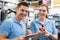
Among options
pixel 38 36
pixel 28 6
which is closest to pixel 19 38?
pixel 38 36

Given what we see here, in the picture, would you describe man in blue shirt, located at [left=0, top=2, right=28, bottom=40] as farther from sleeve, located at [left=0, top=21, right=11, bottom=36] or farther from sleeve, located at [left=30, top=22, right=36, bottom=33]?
sleeve, located at [left=30, top=22, right=36, bottom=33]

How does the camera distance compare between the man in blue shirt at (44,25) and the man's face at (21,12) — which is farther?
the man in blue shirt at (44,25)

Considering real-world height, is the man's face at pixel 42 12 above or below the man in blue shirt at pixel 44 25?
above

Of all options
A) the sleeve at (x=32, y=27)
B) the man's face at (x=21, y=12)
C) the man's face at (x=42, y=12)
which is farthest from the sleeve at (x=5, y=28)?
the man's face at (x=42, y=12)

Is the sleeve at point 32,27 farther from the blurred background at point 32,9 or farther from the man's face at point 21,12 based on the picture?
the man's face at point 21,12

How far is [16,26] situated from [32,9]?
0.32 metres

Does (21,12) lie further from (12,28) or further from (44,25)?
(44,25)

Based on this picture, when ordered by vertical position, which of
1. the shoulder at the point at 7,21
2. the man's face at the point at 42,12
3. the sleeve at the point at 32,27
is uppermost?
the man's face at the point at 42,12

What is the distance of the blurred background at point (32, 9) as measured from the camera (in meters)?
1.37

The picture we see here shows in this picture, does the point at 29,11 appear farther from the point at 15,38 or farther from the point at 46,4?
the point at 15,38

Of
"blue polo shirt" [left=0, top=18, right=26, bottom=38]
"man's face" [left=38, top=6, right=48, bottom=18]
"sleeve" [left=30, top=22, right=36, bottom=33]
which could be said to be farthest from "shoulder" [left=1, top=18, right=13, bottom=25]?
"man's face" [left=38, top=6, right=48, bottom=18]

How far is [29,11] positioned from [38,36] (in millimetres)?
329

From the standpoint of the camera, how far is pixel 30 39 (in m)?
1.46

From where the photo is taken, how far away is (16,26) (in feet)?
4.68
